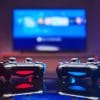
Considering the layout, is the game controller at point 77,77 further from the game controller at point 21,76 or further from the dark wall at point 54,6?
the dark wall at point 54,6

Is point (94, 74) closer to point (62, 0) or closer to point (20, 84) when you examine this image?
point (20, 84)

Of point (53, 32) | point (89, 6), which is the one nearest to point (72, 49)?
point (53, 32)

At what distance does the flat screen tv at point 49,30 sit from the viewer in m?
5.89

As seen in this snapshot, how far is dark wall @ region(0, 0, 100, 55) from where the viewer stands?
19.1 feet

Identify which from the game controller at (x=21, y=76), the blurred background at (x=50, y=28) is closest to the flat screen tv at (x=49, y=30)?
the blurred background at (x=50, y=28)

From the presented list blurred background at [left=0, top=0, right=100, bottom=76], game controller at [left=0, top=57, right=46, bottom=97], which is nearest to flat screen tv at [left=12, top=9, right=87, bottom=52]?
blurred background at [left=0, top=0, right=100, bottom=76]

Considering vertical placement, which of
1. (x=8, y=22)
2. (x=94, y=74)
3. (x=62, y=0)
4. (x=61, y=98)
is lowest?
(x=61, y=98)

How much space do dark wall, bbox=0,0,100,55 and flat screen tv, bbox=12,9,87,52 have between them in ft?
0.28

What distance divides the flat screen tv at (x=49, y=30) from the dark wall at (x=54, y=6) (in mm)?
85

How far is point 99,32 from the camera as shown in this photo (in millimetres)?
5852

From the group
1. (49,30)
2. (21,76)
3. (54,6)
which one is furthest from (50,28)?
(21,76)

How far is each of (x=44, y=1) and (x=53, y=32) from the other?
2.05 ft

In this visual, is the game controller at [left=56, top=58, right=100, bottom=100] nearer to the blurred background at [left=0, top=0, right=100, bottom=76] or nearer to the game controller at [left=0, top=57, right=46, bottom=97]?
the game controller at [left=0, top=57, right=46, bottom=97]

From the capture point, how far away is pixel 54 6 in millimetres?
5891
